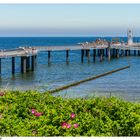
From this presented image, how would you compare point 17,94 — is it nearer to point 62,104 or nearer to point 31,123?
point 62,104

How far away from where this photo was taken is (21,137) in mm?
8625

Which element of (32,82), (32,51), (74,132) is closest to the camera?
(74,132)

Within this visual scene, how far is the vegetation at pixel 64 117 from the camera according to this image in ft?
30.2

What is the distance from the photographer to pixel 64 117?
1001 centimetres

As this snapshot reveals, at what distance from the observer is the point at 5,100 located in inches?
468

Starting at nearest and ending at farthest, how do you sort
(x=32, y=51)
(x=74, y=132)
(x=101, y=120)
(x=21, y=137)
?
(x=21, y=137), (x=74, y=132), (x=101, y=120), (x=32, y=51)

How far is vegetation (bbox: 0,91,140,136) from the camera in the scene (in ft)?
30.2

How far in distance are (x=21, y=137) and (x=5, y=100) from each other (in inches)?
133

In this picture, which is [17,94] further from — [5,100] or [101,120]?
[101,120]

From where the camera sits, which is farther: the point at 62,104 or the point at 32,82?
the point at 32,82

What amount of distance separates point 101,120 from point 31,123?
4.90 ft

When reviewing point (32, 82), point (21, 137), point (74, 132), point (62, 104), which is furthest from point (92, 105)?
point (32, 82)

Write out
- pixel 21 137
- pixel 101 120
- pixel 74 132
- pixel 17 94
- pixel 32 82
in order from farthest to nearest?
pixel 32 82 → pixel 17 94 → pixel 101 120 → pixel 74 132 → pixel 21 137

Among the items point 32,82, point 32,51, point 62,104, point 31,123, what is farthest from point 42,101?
point 32,51
